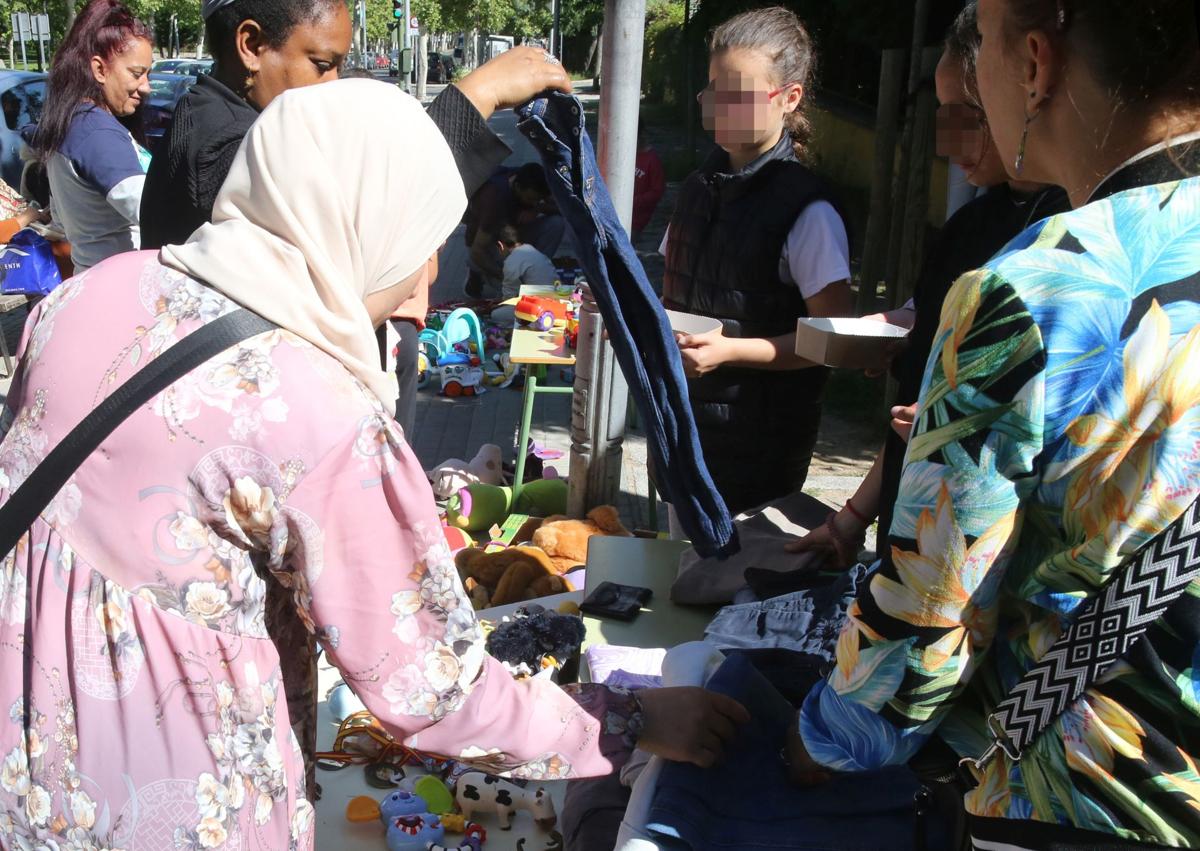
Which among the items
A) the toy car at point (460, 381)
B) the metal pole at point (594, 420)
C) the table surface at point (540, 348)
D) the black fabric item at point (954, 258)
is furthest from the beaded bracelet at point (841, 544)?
the toy car at point (460, 381)

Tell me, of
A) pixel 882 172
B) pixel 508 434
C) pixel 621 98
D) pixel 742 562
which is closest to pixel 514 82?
pixel 742 562

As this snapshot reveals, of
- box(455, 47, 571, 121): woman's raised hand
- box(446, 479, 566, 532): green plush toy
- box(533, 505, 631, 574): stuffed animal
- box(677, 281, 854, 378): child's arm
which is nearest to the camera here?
box(455, 47, 571, 121): woman's raised hand

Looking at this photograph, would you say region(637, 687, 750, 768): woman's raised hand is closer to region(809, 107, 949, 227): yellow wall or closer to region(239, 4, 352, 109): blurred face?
region(239, 4, 352, 109): blurred face

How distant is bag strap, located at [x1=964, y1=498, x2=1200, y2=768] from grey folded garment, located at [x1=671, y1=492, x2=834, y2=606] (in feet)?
4.27

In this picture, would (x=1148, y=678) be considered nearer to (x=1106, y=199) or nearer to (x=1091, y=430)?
(x=1091, y=430)

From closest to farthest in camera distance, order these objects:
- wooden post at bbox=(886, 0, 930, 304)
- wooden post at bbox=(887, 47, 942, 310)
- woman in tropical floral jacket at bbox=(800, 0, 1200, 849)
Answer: woman in tropical floral jacket at bbox=(800, 0, 1200, 849) → wooden post at bbox=(887, 47, 942, 310) → wooden post at bbox=(886, 0, 930, 304)

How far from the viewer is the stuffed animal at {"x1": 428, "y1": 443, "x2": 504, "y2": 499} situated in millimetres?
4820

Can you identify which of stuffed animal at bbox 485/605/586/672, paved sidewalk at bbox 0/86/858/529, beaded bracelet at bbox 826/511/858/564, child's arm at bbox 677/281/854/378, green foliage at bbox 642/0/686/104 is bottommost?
paved sidewalk at bbox 0/86/858/529

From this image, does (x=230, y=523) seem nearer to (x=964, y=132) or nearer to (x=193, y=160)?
(x=193, y=160)

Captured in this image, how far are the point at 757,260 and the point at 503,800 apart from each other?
155 cm

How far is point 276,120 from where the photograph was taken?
1.35 meters

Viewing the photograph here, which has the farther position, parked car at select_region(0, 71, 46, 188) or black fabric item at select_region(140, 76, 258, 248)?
parked car at select_region(0, 71, 46, 188)

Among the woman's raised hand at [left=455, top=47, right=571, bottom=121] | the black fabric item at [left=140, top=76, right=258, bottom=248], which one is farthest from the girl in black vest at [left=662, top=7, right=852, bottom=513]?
the black fabric item at [left=140, top=76, right=258, bottom=248]

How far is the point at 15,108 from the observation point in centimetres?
1099
